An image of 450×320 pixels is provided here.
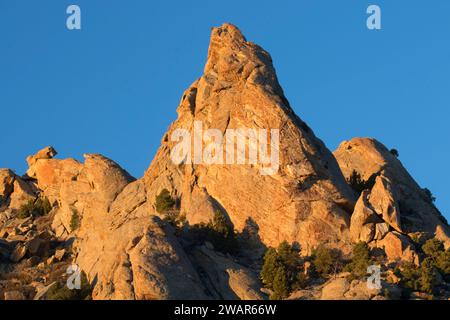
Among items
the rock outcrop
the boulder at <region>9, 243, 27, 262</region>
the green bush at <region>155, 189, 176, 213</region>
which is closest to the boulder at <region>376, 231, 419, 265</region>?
the rock outcrop

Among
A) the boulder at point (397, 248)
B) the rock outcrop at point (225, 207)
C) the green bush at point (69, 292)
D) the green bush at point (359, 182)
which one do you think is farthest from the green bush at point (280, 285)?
the green bush at point (359, 182)

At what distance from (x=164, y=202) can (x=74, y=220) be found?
431 inches

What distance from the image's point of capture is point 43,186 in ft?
348

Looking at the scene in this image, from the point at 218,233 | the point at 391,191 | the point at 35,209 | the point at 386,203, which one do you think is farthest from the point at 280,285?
the point at 35,209

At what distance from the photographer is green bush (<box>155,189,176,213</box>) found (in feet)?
280

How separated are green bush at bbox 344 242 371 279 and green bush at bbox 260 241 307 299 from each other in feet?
9.70

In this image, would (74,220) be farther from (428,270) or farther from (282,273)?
(428,270)

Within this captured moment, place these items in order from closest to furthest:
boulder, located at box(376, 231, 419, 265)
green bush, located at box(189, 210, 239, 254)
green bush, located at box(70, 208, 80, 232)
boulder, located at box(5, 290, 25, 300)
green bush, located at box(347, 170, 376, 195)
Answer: boulder, located at box(5, 290, 25, 300), boulder, located at box(376, 231, 419, 265), green bush, located at box(189, 210, 239, 254), green bush, located at box(347, 170, 376, 195), green bush, located at box(70, 208, 80, 232)

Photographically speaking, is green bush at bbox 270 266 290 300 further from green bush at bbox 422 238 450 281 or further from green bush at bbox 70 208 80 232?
green bush at bbox 70 208 80 232

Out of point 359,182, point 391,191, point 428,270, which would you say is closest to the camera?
point 428,270

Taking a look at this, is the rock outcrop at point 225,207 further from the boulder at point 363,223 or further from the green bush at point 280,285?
the green bush at point 280,285

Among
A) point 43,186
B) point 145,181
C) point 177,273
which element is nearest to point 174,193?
point 145,181

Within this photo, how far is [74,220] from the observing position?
308 ft

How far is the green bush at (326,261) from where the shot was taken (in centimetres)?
7444
